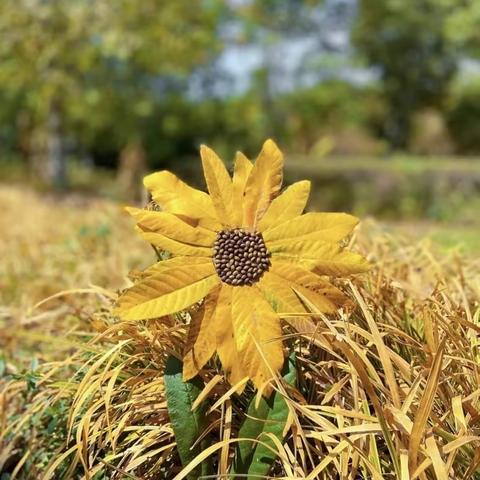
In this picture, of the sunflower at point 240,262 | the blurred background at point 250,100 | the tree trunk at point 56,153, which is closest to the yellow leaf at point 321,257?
the sunflower at point 240,262

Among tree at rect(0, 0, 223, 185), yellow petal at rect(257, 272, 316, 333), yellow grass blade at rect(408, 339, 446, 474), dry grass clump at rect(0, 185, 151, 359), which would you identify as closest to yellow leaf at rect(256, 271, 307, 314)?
yellow petal at rect(257, 272, 316, 333)

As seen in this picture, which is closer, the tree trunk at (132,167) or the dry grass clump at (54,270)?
the dry grass clump at (54,270)

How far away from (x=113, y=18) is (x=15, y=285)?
9580 millimetres

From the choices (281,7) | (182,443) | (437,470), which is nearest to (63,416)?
(182,443)

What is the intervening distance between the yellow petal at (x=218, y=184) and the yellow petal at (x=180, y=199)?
0.01 meters

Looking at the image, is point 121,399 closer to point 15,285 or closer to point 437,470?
point 437,470

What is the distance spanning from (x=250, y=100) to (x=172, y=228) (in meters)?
19.4

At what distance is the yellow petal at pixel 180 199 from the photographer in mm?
1372

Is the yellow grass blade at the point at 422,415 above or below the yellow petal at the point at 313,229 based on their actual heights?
below

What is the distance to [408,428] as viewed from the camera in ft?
3.80

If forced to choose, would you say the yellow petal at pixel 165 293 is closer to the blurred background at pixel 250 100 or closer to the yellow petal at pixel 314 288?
the yellow petal at pixel 314 288

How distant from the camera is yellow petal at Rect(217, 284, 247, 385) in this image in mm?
1284

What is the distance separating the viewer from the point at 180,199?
138 cm

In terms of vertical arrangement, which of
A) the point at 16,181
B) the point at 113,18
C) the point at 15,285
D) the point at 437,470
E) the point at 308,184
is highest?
the point at 113,18
